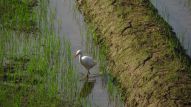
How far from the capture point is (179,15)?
8.56 metres

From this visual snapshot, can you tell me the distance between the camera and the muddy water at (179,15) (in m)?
7.66

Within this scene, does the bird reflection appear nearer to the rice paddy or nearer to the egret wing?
the rice paddy

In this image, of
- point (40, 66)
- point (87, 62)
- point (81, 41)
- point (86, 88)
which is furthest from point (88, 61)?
point (81, 41)

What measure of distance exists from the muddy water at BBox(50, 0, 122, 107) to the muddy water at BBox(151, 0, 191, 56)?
1323 mm

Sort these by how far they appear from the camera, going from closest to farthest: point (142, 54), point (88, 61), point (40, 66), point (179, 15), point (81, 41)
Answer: point (142, 54), point (40, 66), point (88, 61), point (81, 41), point (179, 15)

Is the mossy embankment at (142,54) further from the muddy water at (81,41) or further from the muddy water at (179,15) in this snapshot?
the muddy water at (179,15)

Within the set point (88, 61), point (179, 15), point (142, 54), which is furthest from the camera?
point (179, 15)

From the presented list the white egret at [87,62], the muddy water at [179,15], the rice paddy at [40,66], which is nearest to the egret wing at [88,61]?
the white egret at [87,62]

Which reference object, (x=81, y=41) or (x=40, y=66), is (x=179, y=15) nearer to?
(x=81, y=41)

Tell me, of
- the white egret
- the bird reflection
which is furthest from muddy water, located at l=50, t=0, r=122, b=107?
the white egret

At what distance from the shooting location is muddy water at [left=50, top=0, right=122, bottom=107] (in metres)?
5.97

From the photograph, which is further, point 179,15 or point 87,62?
point 179,15

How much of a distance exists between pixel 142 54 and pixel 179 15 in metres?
2.66

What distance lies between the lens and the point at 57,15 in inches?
329
